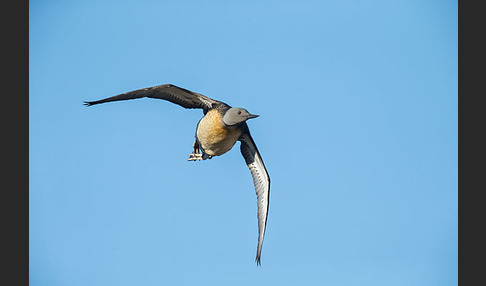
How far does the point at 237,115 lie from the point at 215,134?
0.99 metres

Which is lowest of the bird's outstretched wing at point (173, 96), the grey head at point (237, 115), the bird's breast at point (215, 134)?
the bird's breast at point (215, 134)

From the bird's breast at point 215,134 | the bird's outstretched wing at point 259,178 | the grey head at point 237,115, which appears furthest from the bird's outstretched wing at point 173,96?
the bird's outstretched wing at point 259,178

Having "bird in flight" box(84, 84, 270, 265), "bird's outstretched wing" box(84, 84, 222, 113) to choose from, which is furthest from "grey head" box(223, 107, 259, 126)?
"bird's outstretched wing" box(84, 84, 222, 113)

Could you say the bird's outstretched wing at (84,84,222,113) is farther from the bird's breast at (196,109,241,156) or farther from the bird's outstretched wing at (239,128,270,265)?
the bird's outstretched wing at (239,128,270,265)

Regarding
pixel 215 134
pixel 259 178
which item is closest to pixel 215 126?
pixel 215 134

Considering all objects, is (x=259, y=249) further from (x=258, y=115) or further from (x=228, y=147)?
(x=258, y=115)

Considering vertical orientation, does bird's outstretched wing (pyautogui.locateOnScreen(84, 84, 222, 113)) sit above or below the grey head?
above

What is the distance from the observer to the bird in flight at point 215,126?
57.0ft

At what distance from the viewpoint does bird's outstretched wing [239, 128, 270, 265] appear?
19734 mm

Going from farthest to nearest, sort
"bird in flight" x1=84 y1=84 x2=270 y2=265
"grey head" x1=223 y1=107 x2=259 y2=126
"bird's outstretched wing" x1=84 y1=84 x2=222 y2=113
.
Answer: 1. "bird in flight" x1=84 y1=84 x2=270 y2=265
2. "grey head" x1=223 y1=107 x2=259 y2=126
3. "bird's outstretched wing" x1=84 y1=84 x2=222 y2=113

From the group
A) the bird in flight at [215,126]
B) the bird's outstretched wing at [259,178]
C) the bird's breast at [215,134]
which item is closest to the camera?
the bird in flight at [215,126]

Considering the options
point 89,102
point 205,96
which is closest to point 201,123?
point 205,96

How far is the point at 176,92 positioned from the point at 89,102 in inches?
99.3

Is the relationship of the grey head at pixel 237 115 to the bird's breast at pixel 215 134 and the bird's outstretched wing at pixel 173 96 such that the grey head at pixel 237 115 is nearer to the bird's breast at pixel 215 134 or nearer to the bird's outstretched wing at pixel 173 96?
the bird's breast at pixel 215 134
